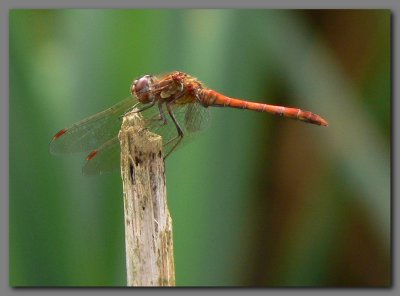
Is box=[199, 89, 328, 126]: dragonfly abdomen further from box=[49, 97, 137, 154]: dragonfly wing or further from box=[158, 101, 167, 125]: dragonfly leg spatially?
box=[49, 97, 137, 154]: dragonfly wing

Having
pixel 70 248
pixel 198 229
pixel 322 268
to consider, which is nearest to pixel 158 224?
pixel 198 229

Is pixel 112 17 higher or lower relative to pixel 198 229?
higher

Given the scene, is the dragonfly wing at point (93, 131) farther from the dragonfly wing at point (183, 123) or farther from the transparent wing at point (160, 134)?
the dragonfly wing at point (183, 123)

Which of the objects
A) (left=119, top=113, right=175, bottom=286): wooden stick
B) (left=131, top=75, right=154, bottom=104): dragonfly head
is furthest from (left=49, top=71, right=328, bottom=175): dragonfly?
(left=119, top=113, right=175, bottom=286): wooden stick

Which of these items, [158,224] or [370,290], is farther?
[370,290]

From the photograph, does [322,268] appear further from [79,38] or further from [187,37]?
[79,38]

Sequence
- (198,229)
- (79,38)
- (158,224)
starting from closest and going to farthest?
(158,224) → (198,229) → (79,38)

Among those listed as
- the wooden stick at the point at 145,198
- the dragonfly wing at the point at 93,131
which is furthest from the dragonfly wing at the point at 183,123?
the wooden stick at the point at 145,198

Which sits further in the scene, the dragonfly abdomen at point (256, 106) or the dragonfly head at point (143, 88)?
the dragonfly abdomen at point (256, 106)
